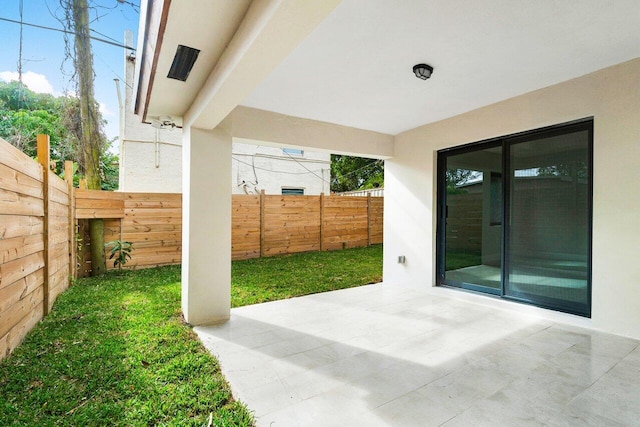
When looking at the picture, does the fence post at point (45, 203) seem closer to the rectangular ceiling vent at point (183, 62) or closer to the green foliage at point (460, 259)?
the rectangular ceiling vent at point (183, 62)

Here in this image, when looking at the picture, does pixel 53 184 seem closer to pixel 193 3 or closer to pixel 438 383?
pixel 193 3

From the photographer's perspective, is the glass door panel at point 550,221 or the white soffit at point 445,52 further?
the glass door panel at point 550,221

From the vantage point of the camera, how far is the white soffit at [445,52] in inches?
83.8

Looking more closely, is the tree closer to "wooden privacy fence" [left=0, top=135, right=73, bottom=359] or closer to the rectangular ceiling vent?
"wooden privacy fence" [left=0, top=135, right=73, bottom=359]

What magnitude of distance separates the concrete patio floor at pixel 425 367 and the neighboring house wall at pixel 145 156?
7.04m

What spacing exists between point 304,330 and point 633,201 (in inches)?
137

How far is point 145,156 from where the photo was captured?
9078 mm

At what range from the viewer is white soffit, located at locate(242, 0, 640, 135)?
2129mm

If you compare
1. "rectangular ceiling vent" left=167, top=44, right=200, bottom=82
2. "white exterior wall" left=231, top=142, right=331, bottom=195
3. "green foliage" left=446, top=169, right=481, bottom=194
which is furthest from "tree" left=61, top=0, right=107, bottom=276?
"green foliage" left=446, top=169, right=481, bottom=194

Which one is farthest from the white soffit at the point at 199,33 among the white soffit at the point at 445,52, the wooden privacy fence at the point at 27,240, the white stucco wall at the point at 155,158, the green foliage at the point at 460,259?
the white stucco wall at the point at 155,158

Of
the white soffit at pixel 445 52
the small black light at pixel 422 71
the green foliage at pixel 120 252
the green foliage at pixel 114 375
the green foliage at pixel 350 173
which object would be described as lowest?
the green foliage at pixel 114 375

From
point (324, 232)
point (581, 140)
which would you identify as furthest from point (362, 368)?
point (324, 232)

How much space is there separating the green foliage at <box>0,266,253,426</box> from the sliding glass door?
3696 mm

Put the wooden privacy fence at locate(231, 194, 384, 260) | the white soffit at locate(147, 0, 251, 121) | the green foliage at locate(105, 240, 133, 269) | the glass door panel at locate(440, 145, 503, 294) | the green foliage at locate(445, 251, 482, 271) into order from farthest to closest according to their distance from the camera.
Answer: the wooden privacy fence at locate(231, 194, 384, 260), the green foliage at locate(105, 240, 133, 269), the green foliage at locate(445, 251, 482, 271), the glass door panel at locate(440, 145, 503, 294), the white soffit at locate(147, 0, 251, 121)
